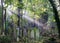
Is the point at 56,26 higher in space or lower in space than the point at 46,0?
lower

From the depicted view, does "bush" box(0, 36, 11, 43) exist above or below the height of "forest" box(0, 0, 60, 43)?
below

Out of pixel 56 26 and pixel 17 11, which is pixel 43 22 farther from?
pixel 17 11

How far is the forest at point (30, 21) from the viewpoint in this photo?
2.76 meters

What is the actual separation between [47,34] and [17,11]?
640 mm

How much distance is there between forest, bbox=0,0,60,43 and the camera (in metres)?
2.76

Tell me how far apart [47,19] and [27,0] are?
18.4 inches

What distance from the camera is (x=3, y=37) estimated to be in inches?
111

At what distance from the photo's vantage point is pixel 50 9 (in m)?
2.79

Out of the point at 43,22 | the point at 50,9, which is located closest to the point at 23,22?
the point at 43,22

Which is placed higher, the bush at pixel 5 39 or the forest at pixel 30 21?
the forest at pixel 30 21

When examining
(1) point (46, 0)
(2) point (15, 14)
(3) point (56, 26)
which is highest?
(1) point (46, 0)

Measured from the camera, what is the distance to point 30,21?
2.78 m

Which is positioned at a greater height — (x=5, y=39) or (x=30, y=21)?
(x=30, y=21)

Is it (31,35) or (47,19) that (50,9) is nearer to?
(47,19)
